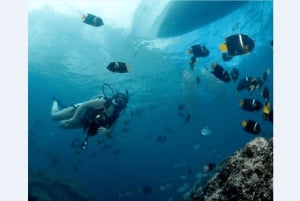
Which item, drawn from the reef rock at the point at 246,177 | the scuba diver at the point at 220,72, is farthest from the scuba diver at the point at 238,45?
the reef rock at the point at 246,177

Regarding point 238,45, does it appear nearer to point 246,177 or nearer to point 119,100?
point 119,100

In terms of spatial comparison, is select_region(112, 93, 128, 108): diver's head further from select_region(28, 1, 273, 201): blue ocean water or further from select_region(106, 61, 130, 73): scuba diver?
select_region(28, 1, 273, 201): blue ocean water

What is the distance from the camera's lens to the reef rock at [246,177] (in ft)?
11.6

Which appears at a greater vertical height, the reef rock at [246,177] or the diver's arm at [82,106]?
the diver's arm at [82,106]

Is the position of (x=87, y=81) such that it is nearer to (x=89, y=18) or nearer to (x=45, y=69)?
(x=45, y=69)

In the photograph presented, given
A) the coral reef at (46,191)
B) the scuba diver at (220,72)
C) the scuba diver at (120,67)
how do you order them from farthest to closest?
the coral reef at (46,191) < the scuba diver at (120,67) < the scuba diver at (220,72)

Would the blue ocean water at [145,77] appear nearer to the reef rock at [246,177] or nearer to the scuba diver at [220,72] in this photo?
the scuba diver at [220,72]

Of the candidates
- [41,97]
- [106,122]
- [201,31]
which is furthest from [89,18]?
[41,97]

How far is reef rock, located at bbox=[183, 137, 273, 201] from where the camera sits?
11.6 ft

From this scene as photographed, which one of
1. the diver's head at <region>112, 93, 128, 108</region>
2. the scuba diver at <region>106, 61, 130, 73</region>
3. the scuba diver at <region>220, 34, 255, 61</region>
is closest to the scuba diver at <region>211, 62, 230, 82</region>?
the scuba diver at <region>220, 34, 255, 61</region>

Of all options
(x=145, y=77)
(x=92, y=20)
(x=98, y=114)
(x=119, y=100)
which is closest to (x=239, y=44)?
(x=119, y=100)

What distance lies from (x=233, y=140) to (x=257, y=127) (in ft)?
186

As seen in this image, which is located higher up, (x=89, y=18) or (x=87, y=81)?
(x=87, y=81)

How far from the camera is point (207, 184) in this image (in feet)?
13.4
